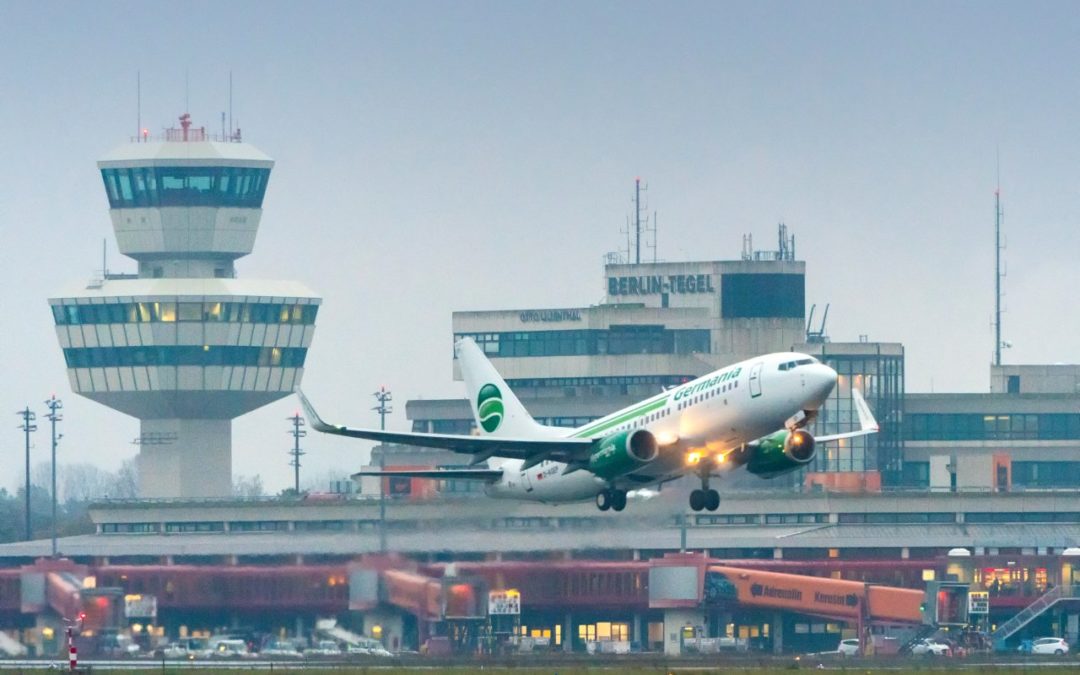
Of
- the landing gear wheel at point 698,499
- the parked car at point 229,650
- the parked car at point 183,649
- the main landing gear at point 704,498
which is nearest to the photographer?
the main landing gear at point 704,498

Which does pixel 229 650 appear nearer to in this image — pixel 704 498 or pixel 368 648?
pixel 368 648

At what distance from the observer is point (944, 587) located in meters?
167

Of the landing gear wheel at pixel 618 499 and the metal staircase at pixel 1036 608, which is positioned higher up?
the landing gear wheel at pixel 618 499

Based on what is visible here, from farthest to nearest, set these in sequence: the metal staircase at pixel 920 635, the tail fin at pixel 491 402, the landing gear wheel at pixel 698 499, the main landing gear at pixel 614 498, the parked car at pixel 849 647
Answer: the metal staircase at pixel 920 635
the parked car at pixel 849 647
the tail fin at pixel 491 402
the main landing gear at pixel 614 498
the landing gear wheel at pixel 698 499

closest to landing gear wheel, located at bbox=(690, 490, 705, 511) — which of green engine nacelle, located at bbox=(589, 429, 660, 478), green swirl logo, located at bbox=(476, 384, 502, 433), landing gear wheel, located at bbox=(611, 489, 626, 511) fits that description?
landing gear wheel, located at bbox=(611, 489, 626, 511)

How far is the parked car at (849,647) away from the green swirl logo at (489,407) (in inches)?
1287

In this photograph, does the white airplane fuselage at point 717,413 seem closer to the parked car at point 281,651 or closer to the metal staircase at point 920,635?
the parked car at point 281,651

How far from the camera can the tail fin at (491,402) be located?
12775 centimetres

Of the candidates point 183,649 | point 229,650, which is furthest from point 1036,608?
point 183,649

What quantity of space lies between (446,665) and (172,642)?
31262 mm

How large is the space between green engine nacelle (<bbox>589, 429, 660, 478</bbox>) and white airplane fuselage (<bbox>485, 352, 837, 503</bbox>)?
0.64 m

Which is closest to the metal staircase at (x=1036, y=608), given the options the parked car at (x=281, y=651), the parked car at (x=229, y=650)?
the parked car at (x=281, y=651)

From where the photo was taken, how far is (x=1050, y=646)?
514 ft

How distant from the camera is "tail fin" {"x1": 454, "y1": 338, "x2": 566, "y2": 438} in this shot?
127750 mm
